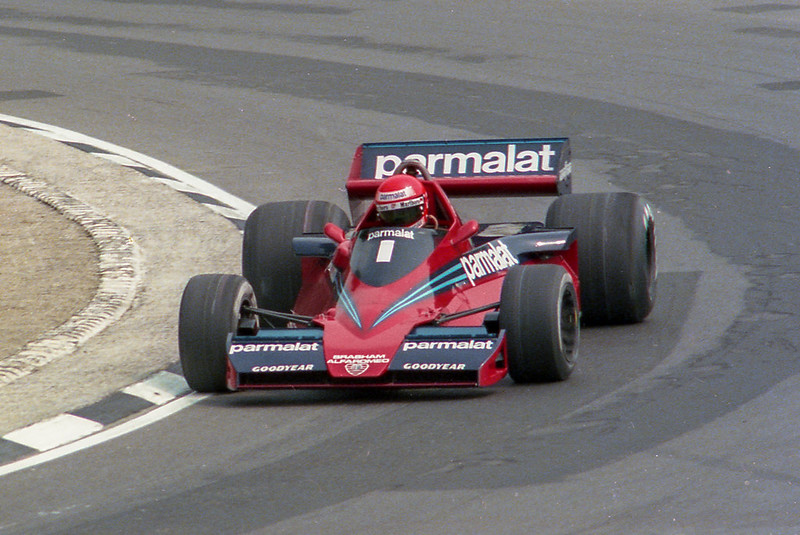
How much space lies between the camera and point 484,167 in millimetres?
11516

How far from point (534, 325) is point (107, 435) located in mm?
2440

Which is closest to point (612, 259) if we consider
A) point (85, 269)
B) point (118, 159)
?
point (85, 269)

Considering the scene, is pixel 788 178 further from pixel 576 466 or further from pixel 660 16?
pixel 660 16

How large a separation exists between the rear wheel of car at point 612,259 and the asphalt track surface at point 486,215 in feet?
0.62

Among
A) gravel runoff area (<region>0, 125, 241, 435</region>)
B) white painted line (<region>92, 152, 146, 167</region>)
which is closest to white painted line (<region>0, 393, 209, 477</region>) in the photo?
gravel runoff area (<region>0, 125, 241, 435</region>)

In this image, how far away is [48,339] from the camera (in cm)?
1064

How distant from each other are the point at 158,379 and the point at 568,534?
3.99 metres

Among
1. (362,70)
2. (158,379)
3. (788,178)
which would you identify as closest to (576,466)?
(158,379)

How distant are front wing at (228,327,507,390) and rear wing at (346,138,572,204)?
244 cm

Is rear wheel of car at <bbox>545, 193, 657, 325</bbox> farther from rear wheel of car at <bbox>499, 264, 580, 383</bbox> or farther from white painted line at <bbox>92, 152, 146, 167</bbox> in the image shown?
white painted line at <bbox>92, 152, 146, 167</bbox>

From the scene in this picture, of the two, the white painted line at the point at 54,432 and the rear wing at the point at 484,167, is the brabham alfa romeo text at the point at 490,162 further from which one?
the white painted line at the point at 54,432

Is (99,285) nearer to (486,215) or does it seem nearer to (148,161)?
(486,215)

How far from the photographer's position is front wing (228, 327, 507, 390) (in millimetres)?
8711

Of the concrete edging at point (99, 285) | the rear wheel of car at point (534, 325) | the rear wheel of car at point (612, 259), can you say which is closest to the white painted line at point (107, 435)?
the concrete edging at point (99, 285)
